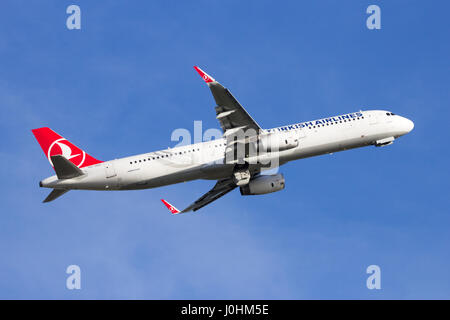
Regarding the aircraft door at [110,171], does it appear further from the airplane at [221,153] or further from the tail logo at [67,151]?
the tail logo at [67,151]

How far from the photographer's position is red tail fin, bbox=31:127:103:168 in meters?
45.9

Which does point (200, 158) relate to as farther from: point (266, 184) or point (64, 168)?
point (64, 168)

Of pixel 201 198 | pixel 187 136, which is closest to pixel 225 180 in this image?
pixel 201 198

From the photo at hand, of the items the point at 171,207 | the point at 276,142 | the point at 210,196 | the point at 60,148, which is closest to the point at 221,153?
the point at 276,142

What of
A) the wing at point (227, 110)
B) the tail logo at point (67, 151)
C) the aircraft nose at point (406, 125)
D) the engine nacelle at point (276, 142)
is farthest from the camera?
the aircraft nose at point (406, 125)

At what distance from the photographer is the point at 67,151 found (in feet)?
153

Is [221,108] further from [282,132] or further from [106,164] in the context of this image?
[106,164]

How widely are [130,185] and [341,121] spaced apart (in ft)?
62.2

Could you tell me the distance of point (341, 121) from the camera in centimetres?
4966

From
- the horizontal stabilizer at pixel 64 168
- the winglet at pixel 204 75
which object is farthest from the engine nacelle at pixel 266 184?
the horizontal stabilizer at pixel 64 168

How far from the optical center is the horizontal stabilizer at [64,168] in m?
41.9

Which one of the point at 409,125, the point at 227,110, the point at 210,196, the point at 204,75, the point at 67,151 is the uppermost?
the point at 409,125

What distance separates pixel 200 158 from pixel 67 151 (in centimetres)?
1090

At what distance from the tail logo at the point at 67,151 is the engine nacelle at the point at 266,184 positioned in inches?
592
